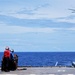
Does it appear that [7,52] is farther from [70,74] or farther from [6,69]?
[70,74]

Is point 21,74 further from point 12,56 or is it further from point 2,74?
point 12,56

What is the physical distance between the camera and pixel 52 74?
27703 mm

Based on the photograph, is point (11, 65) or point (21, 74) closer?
point (21, 74)

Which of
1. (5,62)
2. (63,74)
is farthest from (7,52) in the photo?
(63,74)

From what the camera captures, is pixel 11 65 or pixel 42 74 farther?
pixel 11 65

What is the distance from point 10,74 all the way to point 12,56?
373cm

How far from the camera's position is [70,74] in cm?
2767

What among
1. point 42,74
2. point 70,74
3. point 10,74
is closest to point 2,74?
point 10,74

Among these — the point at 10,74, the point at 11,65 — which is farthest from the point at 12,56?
the point at 10,74

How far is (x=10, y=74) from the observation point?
91.7 feet

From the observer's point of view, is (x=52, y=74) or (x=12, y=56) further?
(x=12, y=56)

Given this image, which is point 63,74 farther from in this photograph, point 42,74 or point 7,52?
point 7,52

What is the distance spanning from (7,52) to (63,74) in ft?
16.3

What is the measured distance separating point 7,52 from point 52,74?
4.35 metres
